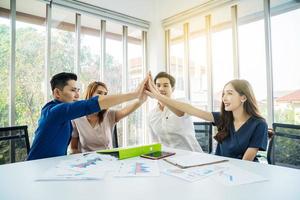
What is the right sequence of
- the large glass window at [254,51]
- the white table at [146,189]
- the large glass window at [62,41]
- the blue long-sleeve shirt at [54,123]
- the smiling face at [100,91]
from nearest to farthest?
the white table at [146,189], the blue long-sleeve shirt at [54,123], the smiling face at [100,91], the large glass window at [254,51], the large glass window at [62,41]

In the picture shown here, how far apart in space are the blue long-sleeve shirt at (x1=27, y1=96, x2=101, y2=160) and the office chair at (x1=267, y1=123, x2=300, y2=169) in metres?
1.27

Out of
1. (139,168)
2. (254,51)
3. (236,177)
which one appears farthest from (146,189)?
(254,51)

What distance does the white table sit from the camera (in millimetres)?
761

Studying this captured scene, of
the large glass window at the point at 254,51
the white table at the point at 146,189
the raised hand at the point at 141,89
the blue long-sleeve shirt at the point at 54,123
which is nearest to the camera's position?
the white table at the point at 146,189

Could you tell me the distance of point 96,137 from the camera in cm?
180

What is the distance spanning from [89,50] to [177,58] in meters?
1.42


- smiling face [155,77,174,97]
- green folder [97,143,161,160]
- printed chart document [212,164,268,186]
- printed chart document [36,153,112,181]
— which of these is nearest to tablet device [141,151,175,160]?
green folder [97,143,161,160]

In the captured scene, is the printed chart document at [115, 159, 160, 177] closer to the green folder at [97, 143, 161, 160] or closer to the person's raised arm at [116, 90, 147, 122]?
the green folder at [97, 143, 161, 160]

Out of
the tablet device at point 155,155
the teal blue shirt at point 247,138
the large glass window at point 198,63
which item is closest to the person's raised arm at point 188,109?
the teal blue shirt at point 247,138

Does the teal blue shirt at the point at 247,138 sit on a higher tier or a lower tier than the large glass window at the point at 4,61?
lower

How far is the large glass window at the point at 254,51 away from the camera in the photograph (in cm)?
262

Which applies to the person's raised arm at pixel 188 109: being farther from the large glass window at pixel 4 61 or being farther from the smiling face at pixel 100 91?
the large glass window at pixel 4 61

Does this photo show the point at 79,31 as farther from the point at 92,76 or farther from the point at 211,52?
the point at 211,52

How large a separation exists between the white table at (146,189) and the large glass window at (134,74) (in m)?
2.61
